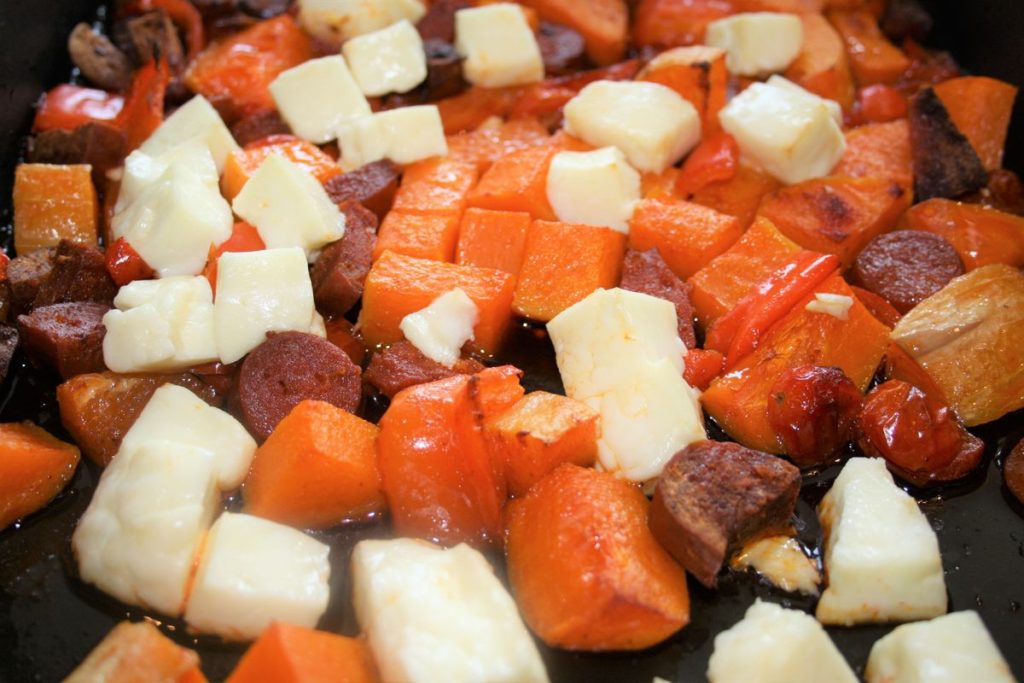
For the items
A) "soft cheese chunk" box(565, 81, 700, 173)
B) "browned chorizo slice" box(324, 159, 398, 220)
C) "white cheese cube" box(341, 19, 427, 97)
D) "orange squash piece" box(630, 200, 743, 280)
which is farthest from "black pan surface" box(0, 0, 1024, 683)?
"white cheese cube" box(341, 19, 427, 97)

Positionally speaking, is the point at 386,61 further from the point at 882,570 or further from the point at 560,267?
the point at 882,570

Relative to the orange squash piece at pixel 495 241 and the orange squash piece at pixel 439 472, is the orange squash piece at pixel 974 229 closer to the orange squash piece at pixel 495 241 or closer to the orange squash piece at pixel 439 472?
the orange squash piece at pixel 495 241

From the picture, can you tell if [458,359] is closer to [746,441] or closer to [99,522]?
[746,441]

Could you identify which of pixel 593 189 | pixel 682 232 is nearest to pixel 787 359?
pixel 682 232

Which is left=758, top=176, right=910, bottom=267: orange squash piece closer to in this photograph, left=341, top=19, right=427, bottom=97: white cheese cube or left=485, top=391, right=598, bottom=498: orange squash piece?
left=485, top=391, right=598, bottom=498: orange squash piece

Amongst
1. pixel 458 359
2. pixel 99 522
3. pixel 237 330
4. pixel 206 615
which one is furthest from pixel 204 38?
pixel 206 615

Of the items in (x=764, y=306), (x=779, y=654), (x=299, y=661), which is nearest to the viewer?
(x=299, y=661)

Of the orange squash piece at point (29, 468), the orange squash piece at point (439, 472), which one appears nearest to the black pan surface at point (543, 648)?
the orange squash piece at point (29, 468)
